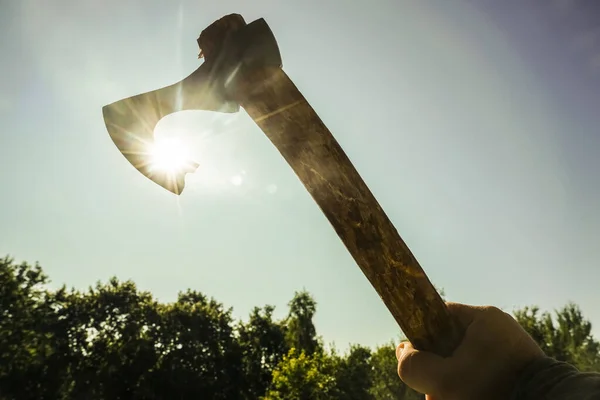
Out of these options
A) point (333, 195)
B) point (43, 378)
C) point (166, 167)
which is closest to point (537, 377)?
point (333, 195)

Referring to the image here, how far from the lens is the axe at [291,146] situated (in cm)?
143

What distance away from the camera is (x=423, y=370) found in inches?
51.8

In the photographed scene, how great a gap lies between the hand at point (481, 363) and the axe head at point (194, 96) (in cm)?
143

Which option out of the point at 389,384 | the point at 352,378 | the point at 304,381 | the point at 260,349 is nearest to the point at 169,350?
the point at 260,349

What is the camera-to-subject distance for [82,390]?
942 inches

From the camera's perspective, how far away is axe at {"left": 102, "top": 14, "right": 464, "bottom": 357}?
143cm

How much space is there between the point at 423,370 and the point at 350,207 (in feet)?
2.37

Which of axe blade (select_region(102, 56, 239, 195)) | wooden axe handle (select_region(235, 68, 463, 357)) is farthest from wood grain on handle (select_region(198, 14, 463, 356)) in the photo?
axe blade (select_region(102, 56, 239, 195))

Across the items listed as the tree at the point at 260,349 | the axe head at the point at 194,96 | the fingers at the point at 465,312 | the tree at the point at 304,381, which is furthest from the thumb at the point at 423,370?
the tree at the point at 260,349

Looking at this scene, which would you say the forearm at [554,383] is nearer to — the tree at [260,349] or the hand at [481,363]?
the hand at [481,363]

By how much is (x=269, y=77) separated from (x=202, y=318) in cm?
3176

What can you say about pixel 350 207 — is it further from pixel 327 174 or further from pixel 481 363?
pixel 481 363

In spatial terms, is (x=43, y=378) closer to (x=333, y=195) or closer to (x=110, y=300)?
(x=110, y=300)

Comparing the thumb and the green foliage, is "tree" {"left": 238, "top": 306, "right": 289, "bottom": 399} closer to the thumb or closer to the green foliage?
the green foliage
